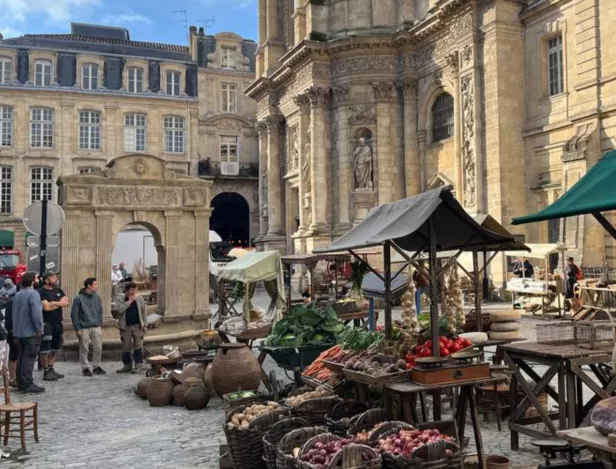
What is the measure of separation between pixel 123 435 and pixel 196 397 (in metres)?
1.49

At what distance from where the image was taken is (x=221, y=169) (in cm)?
4347

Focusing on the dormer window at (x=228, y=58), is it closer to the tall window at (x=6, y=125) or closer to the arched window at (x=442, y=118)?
the tall window at (x=6, y=125)

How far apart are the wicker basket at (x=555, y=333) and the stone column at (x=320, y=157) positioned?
70.6 feet

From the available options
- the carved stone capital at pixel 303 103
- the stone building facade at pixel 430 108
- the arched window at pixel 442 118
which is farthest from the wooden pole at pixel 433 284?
the carved stone capital at pixel 303 103

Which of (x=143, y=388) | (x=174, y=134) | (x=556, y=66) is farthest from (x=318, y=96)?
(x=143, y=388)

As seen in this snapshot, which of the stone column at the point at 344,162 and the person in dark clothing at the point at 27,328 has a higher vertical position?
the stone column at the point at 344,162

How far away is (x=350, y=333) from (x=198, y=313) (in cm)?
719

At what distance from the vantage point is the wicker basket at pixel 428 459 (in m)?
4.77

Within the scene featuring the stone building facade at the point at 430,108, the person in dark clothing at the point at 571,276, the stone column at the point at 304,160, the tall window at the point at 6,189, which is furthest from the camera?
the tall window at the point at 6,189

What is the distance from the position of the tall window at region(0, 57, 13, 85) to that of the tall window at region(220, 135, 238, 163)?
46.2 ft

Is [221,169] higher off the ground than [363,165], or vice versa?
[221,169]

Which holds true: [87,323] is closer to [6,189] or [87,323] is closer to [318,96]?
[318,96]

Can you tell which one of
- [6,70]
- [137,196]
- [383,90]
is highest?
[6,70]

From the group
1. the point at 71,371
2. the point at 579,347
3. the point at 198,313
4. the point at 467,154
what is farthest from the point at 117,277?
the point at 579,347
